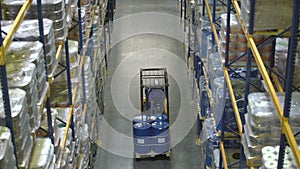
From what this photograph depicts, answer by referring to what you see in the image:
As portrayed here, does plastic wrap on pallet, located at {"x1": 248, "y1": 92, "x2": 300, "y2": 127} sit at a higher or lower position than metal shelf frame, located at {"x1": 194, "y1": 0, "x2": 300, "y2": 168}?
lower

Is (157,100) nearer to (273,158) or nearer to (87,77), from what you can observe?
(87,77)

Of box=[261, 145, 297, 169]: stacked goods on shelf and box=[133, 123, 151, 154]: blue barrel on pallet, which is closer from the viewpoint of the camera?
box=[261, 145, 297, 169]: stacked goods on shelf

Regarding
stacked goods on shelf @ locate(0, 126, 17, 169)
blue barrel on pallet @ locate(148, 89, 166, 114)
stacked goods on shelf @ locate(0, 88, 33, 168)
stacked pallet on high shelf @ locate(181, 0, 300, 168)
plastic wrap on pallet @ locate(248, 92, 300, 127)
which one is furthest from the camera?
blue barrel on pallet @ locate(148, 89, 166, 114)

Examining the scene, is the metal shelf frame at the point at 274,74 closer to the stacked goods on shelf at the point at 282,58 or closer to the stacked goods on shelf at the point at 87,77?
the stacked goods on shelf at the point at 282,58

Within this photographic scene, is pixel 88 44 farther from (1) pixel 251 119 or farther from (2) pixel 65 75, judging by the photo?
(1) pixel 251 119

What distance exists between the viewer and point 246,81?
8.69 meters

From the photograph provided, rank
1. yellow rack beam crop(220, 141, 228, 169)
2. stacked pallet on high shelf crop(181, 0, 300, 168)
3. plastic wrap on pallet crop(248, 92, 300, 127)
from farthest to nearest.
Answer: yellow rack beam crop(220, 141, 228, 169)
plastic wrap on pallet crop(248, 92, 300, 127)
stacked pallet on high shelf crop(181, 0, 300, 168)

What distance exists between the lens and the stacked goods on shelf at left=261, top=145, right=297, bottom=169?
6.88 metres

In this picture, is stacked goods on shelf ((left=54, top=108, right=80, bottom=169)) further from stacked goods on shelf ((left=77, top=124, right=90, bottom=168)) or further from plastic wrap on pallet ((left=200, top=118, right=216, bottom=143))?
plastic wrap on pallet ((left=200, top=118, right=216, bottom=143))

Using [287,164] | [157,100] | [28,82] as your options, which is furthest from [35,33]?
[157,100]

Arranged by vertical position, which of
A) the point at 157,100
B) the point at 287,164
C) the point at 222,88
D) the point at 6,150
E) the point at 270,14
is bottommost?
the point at 157,100

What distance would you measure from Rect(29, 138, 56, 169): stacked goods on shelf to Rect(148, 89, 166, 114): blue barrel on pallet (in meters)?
7.17

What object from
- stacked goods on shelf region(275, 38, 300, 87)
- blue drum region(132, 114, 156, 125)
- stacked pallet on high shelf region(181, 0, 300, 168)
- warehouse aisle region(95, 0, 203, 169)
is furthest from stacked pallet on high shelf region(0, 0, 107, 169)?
stacked goods on shelf region(275, 38, 300, 87)

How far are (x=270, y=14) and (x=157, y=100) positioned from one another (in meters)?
7.18
